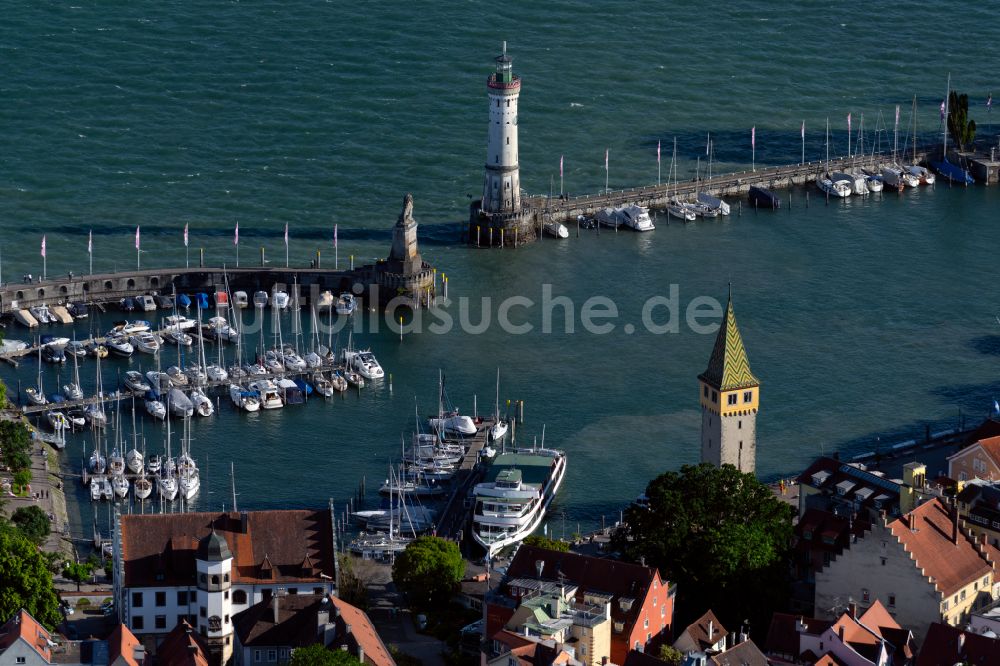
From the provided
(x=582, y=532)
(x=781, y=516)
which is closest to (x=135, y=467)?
(x=582, y=532)

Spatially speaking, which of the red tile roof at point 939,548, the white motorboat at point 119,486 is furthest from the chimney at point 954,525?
the white motorboat at point 119,486

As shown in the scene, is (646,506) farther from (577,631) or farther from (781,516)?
(577,631)

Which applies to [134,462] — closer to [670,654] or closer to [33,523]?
[33,523]

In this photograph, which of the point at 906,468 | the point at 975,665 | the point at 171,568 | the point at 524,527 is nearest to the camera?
the point at 975,665

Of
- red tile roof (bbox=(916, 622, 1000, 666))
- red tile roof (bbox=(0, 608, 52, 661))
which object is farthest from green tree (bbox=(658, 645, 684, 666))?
red tile roof (bbox=(0, 608, 52, 661))

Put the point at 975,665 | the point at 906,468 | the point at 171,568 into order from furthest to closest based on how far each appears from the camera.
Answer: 1. the point at 906,468
2. the point at 171,568
3. the point at 975,665

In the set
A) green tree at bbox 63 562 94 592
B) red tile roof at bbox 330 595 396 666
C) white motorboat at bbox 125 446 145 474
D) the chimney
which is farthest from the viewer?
white motorboat at bbox 125 446 145 474

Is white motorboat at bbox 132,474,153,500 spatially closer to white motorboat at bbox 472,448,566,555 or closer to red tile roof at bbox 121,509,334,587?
white motorboat at bbox 472,448,566,555
